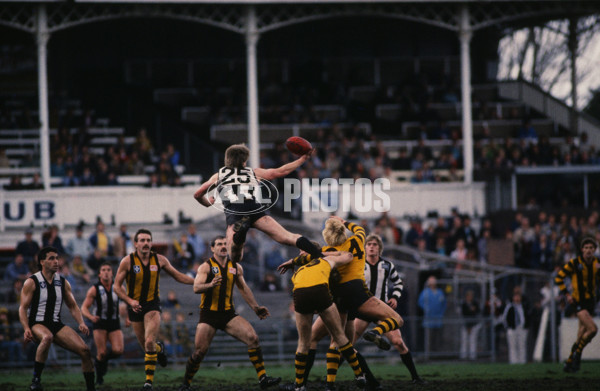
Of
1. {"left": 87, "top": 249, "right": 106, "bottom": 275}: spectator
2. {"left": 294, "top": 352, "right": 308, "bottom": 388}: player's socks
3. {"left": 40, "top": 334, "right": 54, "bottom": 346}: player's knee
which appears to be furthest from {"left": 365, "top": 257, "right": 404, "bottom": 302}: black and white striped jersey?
{"left": 87, "top": 249, "right": 106, "bottom": 275}: spectator

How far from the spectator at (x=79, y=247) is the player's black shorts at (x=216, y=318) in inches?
430

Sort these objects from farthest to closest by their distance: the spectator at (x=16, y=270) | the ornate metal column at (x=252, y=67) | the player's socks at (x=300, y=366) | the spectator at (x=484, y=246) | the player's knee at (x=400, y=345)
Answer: the ornate metal column at (x=252, y=67)
the spectator at (x=484, y=246)
the spectator at (x=16, y=270)
the player's knee at (x=400, y=345)
the player's socks at (x=300, y=366)

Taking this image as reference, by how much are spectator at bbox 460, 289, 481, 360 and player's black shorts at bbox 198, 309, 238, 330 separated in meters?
8.29

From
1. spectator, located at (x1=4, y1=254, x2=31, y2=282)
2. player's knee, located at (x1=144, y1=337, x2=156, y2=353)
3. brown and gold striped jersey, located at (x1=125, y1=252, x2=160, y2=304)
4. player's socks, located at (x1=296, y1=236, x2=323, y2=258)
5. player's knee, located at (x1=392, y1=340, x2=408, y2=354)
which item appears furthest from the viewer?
spectator, located at (x1=4, y1=254, x2=31, y2=282)

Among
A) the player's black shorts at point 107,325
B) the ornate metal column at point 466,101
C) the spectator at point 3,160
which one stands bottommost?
the player's black shorts at point 107,325

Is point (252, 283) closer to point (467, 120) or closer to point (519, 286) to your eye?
point (519, 286)

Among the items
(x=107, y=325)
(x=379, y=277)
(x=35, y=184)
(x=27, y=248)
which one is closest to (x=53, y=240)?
(x=27, y=248)

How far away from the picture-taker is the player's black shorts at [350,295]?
11.7 m

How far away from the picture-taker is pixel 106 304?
47.4 ft

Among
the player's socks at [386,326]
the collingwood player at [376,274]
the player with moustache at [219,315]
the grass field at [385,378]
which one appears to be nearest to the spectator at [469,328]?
the grass field at [385,378]

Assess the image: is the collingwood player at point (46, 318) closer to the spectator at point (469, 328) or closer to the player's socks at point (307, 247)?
the player's socks at point (307, 247)

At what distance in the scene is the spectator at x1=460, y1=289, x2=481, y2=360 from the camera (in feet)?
63.3

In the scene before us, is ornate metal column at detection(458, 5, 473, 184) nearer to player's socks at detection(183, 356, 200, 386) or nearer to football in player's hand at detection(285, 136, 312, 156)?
football in player's hand at detection(285, 136, 312, 156)

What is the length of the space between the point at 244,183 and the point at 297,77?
21036 millimetres
